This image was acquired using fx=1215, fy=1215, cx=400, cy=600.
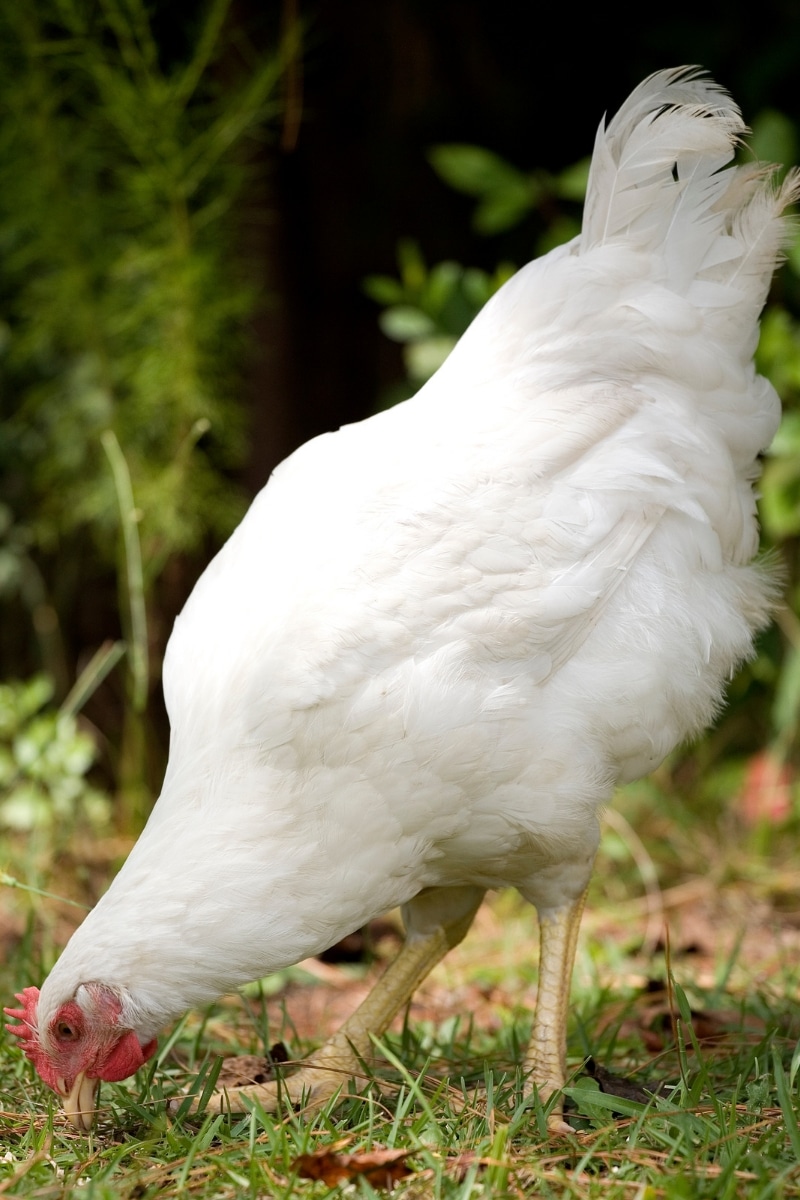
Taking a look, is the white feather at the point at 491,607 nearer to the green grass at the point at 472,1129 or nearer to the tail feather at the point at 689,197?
the tail feather at the point at 689,197

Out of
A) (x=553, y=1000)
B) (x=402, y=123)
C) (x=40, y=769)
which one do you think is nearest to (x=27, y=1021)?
(x=553, y=1000)

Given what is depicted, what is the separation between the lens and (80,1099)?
229cm

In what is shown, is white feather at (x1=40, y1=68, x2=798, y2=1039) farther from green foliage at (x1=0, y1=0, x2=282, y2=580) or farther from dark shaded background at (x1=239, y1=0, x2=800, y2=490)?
dark shaded background at (x1=239, y1=0, x2=800, y2=490)

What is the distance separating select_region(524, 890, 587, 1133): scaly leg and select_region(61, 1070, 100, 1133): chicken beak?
0.84 m

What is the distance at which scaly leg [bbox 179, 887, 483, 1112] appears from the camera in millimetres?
2521

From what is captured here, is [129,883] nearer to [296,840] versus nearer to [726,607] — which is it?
[296,840]

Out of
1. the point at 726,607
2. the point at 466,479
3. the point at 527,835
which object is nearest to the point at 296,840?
the point at 527,835

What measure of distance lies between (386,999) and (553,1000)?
1.41 feet

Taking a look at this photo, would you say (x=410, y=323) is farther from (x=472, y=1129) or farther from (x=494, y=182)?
(x=472, y=1129)

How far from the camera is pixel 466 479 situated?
2551mm

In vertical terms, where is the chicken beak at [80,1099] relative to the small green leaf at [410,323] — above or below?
below

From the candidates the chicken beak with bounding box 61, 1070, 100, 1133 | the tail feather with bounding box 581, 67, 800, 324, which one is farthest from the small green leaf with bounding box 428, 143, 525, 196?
the chicken beak with bounding box 61, 1070, 100, 1133

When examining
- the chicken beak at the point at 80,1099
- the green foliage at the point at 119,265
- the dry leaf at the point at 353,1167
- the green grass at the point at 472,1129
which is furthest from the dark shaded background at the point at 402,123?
the dry leaf at the point at 353,1167

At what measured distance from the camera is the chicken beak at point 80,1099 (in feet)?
7.41
